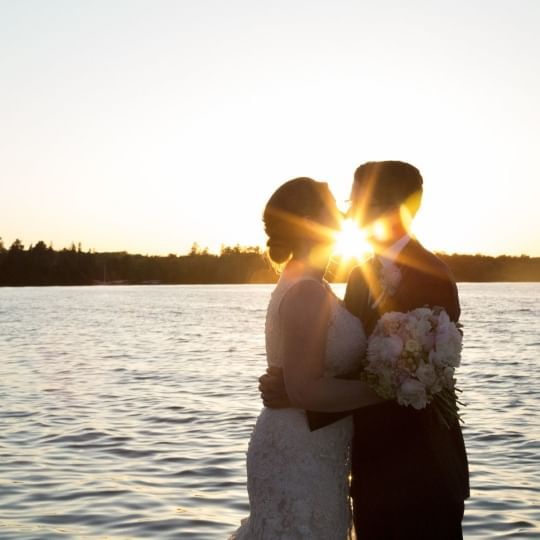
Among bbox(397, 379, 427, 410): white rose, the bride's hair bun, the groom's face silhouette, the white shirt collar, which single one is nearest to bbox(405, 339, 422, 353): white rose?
bbox(397, 379, 427, 410): white rose

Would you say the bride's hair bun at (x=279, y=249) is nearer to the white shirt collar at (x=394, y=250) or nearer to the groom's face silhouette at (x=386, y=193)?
the groom's face silhouette at (x=386, y=193)

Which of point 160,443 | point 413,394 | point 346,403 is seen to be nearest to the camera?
point 413,394

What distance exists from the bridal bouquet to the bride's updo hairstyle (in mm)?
660

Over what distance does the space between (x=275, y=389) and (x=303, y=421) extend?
24cm

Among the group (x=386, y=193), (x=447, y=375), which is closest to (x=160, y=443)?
(x=386, y=193)

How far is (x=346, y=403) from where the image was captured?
4863mm

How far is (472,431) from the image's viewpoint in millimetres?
14875

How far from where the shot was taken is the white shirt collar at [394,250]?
508 centimetres

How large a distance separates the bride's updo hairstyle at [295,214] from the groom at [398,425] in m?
0.19

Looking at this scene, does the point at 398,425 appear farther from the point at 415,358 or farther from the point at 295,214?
the point at 295,214

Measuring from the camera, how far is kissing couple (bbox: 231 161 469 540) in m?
4.82

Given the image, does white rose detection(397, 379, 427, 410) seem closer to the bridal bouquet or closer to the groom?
the bridal bouquet

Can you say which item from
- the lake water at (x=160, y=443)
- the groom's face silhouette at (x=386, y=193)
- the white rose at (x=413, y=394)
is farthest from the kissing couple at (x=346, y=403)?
the lake water at (x=160, y=443)

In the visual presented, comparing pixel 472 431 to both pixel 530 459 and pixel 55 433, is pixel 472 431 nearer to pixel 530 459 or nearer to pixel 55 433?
pixel 530 459
